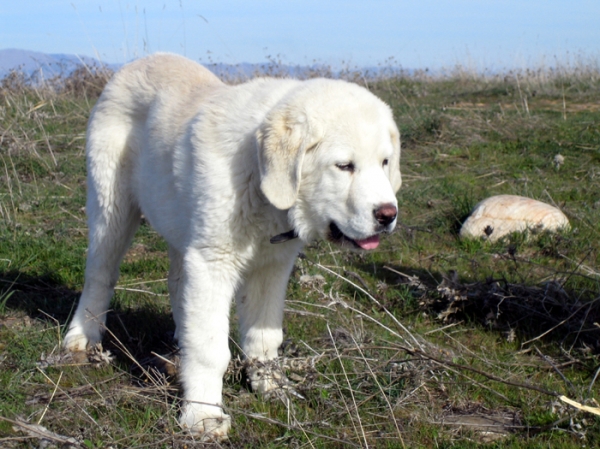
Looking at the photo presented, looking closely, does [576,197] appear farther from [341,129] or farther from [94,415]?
[94,415]

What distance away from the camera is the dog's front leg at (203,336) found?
308cm

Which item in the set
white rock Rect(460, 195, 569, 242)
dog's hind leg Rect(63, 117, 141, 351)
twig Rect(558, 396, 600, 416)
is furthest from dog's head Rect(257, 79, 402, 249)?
white rock Rect(460, 195, 569, 242)

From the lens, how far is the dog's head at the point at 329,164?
296cm

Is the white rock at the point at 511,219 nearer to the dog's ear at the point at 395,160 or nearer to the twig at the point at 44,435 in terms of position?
the dog's ear at the point at 395,160

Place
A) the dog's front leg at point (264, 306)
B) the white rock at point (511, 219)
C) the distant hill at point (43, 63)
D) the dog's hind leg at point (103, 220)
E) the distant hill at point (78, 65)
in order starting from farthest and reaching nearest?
1. the distant hill at point (78, 65)
2. the distant hill at point (43, 63)
3. the white rock at point (511, 219)
4. the dog's hind leg at point (103, 220)
5. the dog's front leg at point (264, 306)

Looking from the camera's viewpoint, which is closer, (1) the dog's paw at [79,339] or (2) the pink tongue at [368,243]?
(2) the pink tongue at [368,243]

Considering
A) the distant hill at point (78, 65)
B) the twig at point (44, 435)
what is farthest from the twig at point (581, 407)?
the distant hill at point (78, 65)

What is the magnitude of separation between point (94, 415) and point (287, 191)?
136cm

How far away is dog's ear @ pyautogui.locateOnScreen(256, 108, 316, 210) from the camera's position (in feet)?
9.68

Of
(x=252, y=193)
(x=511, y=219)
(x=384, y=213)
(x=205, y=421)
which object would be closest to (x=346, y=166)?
(x=384, y=213)

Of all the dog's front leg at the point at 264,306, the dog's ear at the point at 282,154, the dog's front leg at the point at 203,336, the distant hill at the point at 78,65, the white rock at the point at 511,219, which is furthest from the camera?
the distant hill at the point at 78,65

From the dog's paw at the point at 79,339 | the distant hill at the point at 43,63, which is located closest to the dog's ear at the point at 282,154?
the dog's paw at the point at 79,339

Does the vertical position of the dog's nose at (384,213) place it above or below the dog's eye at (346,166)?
Answer: below

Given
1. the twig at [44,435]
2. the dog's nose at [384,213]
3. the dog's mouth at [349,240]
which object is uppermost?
the dog's nose at [384,213]
